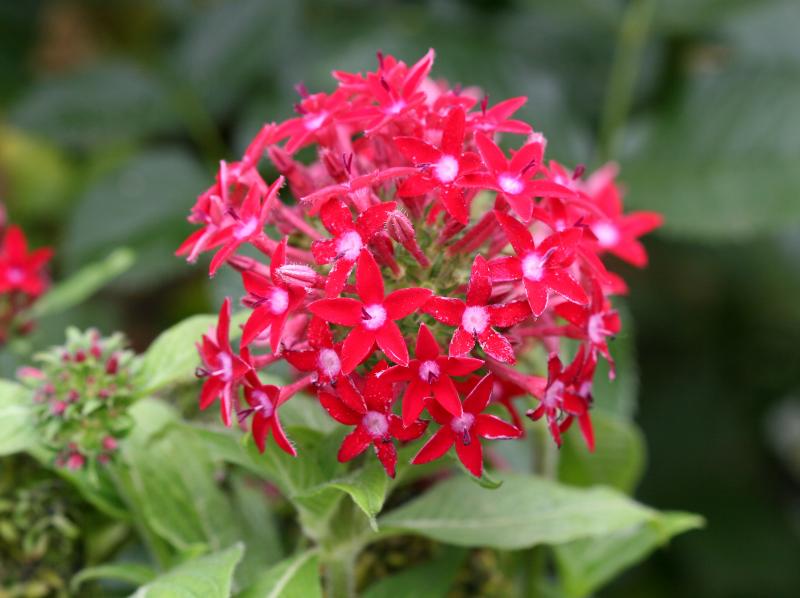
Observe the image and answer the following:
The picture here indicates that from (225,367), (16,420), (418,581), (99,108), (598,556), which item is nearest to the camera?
(225,367)

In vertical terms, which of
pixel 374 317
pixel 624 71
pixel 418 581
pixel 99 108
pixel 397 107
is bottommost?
pixel 418 581

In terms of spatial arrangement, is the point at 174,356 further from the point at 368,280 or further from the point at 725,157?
the point at 725,157

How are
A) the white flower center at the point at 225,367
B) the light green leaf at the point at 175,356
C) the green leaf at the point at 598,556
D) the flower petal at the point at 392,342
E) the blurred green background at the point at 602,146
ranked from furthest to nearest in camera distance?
the blurred green background at the point at 602,146 → the green leaf at the point at 598,556 → the light green leaf at the point at 175,356 → the white flower center at the point at 225,367 → the flower petal at the point at 392,342

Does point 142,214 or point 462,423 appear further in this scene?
point 142,214

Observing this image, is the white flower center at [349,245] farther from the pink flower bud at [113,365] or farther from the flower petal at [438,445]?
A: the pink flower bud at [113,365]

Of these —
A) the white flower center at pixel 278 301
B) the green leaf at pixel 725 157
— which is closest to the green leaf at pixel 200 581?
the white flower center at pixel 278 301

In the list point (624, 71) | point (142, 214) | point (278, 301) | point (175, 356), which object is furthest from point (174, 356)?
point (624, 71)

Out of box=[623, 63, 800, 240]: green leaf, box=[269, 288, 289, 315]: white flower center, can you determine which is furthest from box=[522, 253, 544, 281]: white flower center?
box=[623, 63, 800, 240]: green leaf

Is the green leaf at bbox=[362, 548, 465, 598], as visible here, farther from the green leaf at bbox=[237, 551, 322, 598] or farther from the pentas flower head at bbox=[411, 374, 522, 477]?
the pentas flower head at bbox=[411, 374, 522, 477]
